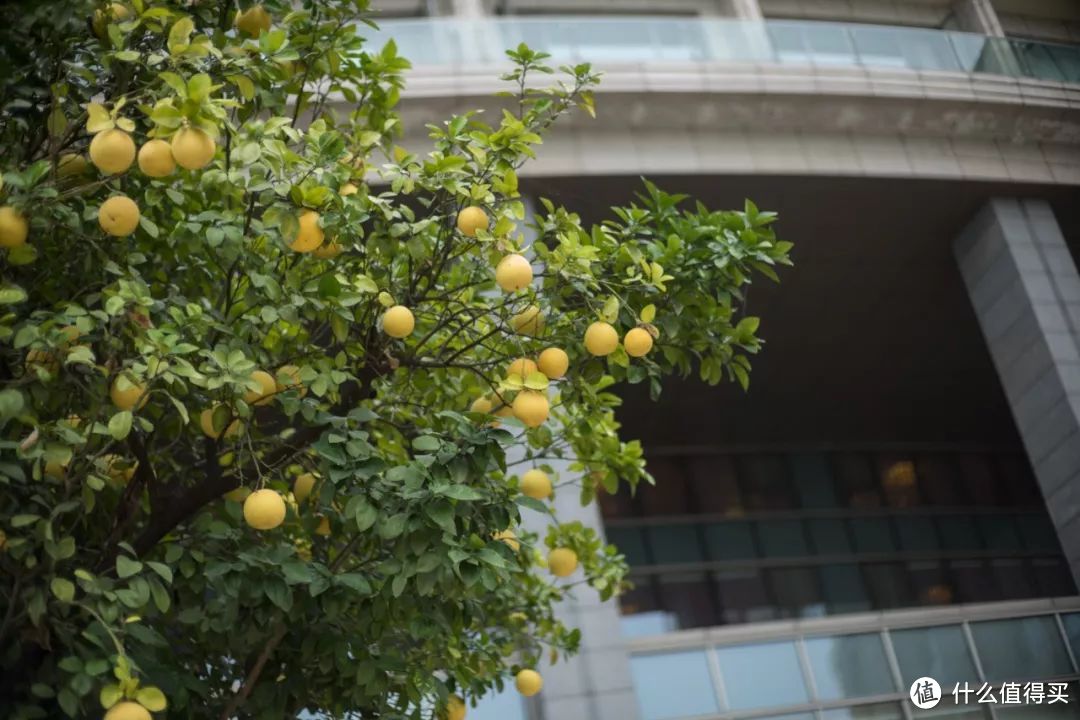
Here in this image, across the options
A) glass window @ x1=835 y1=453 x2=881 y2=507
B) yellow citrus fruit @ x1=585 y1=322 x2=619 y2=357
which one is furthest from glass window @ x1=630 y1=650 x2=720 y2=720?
glass window @ x1=835 y1=453 x2=881 y2=507

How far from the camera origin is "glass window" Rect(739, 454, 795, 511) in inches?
830

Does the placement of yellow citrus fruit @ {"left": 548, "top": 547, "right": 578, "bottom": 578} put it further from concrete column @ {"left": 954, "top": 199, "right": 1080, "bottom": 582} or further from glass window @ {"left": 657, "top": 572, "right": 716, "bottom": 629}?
glass window @ {"left": 657, "top": 572, "right": 716, "bottom": 629}

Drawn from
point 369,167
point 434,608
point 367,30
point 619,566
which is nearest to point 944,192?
point 367,30

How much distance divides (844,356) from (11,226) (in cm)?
1678

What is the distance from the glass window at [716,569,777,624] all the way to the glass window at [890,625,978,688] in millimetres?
5872

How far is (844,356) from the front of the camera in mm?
20359

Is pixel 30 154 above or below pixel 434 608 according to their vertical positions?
above

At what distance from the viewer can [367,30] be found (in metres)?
15.0

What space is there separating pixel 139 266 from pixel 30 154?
0.76 metres

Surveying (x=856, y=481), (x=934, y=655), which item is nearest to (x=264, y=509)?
(x=934, y=655)

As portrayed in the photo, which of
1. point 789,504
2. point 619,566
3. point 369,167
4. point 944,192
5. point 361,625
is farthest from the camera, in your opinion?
point 789,504

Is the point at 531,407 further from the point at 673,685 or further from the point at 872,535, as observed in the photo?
the point at 872,535

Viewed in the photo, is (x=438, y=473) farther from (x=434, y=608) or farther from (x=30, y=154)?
(x=30, y=154)

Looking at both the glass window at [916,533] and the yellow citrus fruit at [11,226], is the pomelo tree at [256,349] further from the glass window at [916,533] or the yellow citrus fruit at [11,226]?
the glass window at [916,533]
